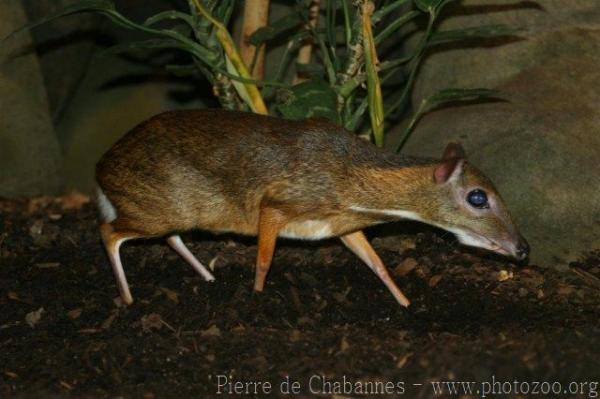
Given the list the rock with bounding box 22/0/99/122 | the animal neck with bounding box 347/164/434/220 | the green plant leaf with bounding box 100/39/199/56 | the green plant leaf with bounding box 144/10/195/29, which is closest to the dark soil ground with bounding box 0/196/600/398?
the animal neck with bounding box 347/164/434/220

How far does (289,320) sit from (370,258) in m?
0.82

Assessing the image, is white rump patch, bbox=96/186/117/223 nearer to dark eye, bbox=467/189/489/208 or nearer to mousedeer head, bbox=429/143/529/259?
mousedeer head, bbox=429/143/529/259

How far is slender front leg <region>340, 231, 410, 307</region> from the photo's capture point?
18.5 feet

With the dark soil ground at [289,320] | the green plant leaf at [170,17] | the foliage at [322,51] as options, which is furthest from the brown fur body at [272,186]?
the green plant leaf at [170,17]

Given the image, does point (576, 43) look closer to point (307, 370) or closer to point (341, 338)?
point (341, 338)

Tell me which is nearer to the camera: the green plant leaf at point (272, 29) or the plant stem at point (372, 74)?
the plant stem at point (372, 74)

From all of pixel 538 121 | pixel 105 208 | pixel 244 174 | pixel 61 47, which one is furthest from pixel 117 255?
pixel 61 47

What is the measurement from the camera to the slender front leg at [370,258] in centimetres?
564

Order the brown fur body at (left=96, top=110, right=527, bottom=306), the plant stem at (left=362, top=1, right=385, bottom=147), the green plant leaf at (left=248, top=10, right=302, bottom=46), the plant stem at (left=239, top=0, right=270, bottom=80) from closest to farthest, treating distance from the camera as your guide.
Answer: the brown fur body at (left=96, top=110, right=527, bottom=306)
the plant stem at (left=362, top=1, right=385, bottom=147)
the green plant leaf at (left=248, top=10, right=302, bottom=46)
the plant stem at (left=239, top=0, right=270, bottom=80)

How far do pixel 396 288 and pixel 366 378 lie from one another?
1.54 m

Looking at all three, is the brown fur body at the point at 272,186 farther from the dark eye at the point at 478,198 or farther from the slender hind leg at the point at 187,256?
the slender hind leg at the point at 187,256

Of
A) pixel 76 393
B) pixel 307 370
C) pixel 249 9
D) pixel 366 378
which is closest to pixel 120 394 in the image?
pixel 76 393

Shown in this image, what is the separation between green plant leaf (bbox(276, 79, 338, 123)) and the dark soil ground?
0.97m

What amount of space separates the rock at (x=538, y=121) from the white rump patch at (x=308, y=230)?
139cm
